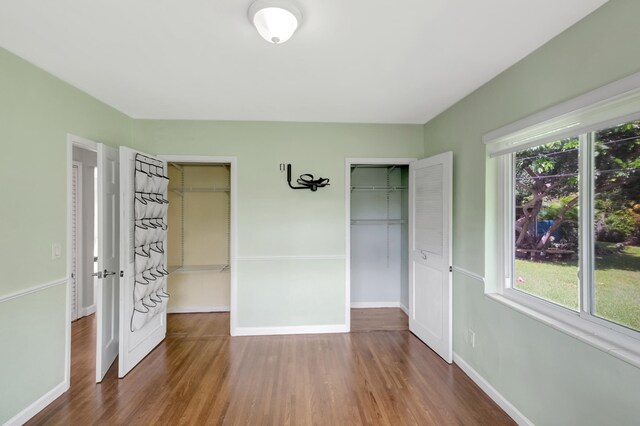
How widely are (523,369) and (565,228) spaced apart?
99cm

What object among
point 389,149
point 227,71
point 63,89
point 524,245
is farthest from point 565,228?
point 63,89

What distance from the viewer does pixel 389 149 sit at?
333 cm

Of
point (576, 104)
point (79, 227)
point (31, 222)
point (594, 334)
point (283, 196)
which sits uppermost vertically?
point (576, 104)

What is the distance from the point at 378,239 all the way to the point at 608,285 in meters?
2.76

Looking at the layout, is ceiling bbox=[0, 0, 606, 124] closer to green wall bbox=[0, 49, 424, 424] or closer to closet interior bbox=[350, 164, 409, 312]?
green wall bbox=[0, 49, 424, 424]

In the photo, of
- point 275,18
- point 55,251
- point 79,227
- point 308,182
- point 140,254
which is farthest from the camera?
point 79,227

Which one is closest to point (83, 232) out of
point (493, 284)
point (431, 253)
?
point (431, 253)

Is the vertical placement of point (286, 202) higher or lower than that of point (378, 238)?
higher

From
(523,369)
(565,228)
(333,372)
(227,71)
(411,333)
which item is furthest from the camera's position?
(411,333)

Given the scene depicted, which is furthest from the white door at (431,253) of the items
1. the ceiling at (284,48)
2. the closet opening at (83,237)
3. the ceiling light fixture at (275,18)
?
the closet opening at (83,237)

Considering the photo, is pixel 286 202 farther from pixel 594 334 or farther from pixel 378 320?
pixel 594 334

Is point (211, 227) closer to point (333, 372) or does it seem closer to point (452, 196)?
point (333, 372)

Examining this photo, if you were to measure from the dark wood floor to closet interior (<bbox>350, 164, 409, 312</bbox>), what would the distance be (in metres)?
1.00

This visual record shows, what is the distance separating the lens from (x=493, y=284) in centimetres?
225
